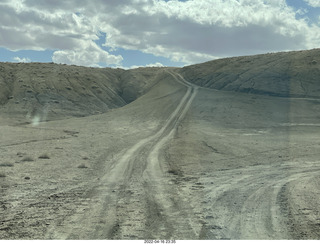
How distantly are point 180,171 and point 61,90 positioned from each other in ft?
204

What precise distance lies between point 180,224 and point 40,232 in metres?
3.36

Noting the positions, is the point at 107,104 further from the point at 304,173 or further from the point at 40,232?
the point at 40,232

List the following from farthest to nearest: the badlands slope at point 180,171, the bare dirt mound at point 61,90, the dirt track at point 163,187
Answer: the bare dirt mound at point 61,90
the badlands slope at point 180,171
the dirt track at point 163,187

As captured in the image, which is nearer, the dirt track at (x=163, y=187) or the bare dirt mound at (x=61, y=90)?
the dirt track at (x=163, y=187)

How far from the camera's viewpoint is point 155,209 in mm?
10156

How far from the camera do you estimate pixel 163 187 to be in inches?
522

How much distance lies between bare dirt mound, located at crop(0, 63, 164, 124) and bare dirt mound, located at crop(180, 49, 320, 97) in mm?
19287

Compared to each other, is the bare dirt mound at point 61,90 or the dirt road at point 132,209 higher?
the bare dirt mound at point 61,90

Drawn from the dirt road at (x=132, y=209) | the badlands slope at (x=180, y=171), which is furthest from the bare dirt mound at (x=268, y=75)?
the dirt road at (x=132, y=209)

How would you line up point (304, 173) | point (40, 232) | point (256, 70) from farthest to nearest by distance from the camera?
point (256, 70), point (304, 173), point (40, 232)

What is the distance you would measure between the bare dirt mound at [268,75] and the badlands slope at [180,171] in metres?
0.38

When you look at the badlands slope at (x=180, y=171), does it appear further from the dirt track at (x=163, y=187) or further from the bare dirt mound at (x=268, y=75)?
the bare dirt mound at (x=268, y=75)

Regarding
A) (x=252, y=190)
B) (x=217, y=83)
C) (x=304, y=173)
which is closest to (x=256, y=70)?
(x=217, y=83)

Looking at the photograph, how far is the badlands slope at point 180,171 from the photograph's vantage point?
8.73 m
